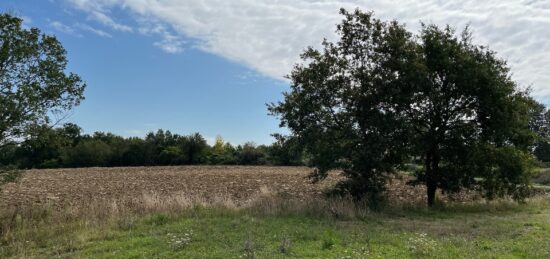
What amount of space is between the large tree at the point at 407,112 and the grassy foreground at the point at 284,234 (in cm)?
282

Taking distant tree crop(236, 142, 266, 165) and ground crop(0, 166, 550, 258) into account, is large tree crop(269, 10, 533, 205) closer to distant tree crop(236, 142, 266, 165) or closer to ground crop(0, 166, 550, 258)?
ground crop(0, 166, 550, 258)

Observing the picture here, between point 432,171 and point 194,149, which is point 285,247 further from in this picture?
point 194,149

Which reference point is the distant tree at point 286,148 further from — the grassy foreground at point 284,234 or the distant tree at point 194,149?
the distant tree at point 194,149

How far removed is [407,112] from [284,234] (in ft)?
37.9

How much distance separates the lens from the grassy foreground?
1006 cm

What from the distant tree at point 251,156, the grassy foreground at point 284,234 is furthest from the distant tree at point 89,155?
the grassy foreground at point 284,234

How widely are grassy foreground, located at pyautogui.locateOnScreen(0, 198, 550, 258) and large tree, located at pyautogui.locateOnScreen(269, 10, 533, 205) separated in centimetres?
282

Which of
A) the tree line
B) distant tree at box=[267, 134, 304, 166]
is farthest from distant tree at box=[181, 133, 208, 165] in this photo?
distant tree at box=[267, 134, 304, 166]

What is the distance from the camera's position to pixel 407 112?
69.4 feet

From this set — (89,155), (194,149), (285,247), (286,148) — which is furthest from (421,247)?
(89,155)

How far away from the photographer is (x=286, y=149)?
21438 mm

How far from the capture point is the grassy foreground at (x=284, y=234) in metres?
10.1

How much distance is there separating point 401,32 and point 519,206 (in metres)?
10.2

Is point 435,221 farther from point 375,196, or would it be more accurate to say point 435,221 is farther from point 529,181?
point 529,181
